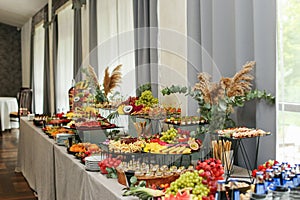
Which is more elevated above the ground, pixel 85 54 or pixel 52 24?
pixel 52 24

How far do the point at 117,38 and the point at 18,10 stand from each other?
5.57 m

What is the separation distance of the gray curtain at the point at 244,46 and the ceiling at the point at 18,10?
6.39m

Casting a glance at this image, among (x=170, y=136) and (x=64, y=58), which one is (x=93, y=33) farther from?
(x=170, y=136)

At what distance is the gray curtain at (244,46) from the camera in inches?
81.0

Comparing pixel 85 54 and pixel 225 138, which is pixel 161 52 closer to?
pixel 225 138

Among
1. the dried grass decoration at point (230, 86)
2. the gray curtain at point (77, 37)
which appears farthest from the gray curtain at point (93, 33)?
the dried grass decoration at point (230, 86)

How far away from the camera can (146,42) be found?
370 cm

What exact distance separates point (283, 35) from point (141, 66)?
187cm

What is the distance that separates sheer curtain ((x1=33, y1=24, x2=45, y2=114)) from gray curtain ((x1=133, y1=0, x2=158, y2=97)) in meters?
5.91

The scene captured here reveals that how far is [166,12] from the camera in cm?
338

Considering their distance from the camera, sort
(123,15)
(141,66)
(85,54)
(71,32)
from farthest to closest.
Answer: (71,32) < (85,54) < (123,15) < (141,66)

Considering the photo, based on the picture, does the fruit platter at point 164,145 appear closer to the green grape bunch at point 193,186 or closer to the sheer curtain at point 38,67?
the green grape bunch at point 193,186

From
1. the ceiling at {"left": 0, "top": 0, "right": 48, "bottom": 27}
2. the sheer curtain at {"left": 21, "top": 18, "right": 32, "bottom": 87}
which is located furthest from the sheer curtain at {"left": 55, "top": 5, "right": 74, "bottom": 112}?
the sheer curtain at {"left": 21, "top": 18, "right": 32, "bottom": 87}

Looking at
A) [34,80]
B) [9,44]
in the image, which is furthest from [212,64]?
[9,44]
